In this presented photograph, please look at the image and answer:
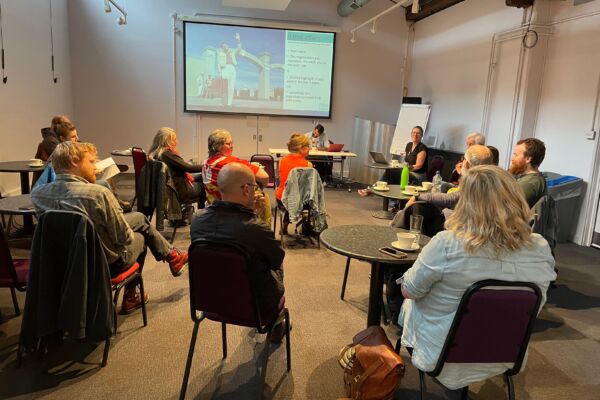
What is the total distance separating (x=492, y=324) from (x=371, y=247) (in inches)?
28.7

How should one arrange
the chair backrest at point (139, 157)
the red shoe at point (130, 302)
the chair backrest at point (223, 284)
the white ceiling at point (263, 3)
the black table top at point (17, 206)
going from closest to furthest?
the chair backrest at point (223, 284), the black table top at point (17, 206), the red shoe at point (130, 302), the chair backrest at point (139, 157), the white ceiling at point (263, 3)

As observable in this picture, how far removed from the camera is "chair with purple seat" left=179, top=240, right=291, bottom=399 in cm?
179

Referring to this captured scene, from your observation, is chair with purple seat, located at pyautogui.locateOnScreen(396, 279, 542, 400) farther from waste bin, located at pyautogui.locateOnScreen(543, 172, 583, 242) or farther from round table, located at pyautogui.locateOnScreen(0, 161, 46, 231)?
round table, located at pyautogui.locateOnScreen(0, 161, 46, 231)

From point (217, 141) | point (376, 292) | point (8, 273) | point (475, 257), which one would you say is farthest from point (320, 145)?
point (475, 257)

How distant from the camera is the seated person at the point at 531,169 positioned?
Result: 3.21 metres

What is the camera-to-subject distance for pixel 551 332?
2.92 m

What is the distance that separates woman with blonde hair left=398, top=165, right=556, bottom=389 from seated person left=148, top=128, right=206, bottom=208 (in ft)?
10.5

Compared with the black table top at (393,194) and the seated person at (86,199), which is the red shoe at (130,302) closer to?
the seated person at (86,199)

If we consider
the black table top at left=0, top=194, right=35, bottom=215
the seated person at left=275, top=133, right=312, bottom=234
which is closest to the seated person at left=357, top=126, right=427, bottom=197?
the seated person at left=275, top=133, right=312, bottom=234

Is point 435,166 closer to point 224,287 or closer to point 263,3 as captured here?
point 263,3

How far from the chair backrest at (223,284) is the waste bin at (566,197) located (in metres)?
4.35

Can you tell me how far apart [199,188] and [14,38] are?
3.42m

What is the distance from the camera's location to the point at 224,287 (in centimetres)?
188

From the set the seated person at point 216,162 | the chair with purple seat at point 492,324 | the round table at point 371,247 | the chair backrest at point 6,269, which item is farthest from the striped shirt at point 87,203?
the chair with purple seat at point 492,324
